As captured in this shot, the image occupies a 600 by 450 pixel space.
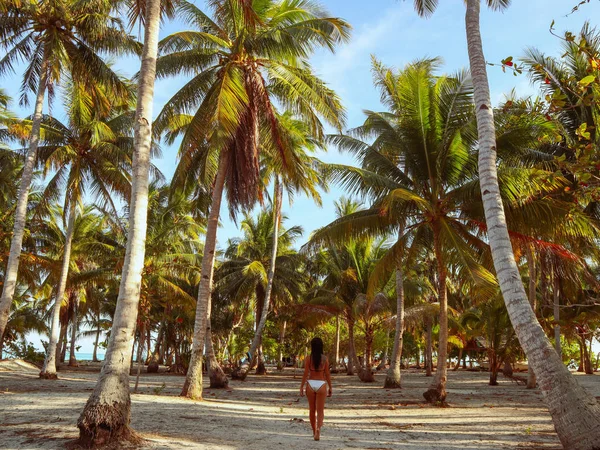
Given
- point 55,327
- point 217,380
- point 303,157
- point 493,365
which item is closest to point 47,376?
point 55,327

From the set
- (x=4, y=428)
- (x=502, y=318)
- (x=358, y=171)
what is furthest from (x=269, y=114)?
(x=502, y=318)

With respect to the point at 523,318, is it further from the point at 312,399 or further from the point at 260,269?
the point at 260,269

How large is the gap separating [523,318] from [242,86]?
900 cm

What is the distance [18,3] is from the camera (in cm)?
1177

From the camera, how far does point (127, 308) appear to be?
639 cm

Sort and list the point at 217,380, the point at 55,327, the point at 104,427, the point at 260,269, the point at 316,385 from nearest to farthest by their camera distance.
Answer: the point at 104,427 → the point at 316,385 → the point at 217,380 → the point at 55,327 → the point at 260,269

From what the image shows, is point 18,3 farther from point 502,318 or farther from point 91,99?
point 502,318

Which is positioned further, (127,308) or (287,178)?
(287,178)

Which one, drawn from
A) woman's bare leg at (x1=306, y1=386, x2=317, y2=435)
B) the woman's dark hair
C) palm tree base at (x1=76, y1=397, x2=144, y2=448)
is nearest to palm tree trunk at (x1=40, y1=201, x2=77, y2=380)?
palm tree base at (x1=76, y1=397, x2=144, y2=448)

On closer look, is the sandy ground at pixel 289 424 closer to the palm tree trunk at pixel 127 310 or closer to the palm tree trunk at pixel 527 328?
the palm tree trunk at pixel 127 310

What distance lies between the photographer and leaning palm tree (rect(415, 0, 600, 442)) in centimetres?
543

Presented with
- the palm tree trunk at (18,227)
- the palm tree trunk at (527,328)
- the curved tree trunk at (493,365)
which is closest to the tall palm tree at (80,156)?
the palm tree trunk at (18,227)

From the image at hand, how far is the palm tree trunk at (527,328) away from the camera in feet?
17.8

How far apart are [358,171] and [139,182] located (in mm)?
7832
